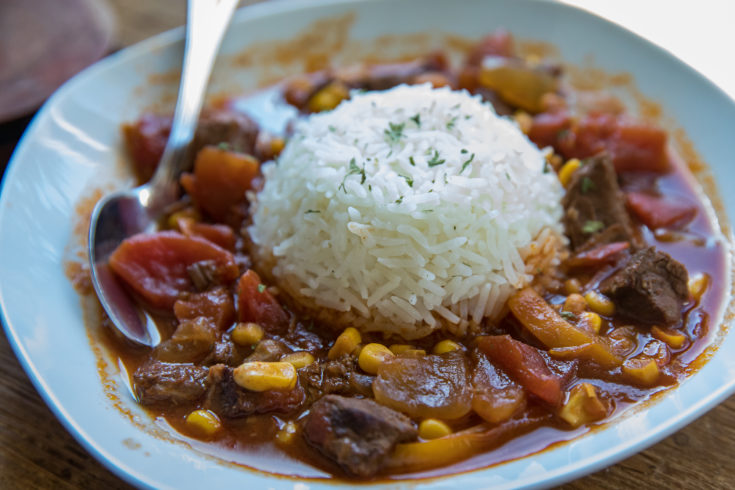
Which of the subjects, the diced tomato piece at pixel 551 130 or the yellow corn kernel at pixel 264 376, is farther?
the diced tomato piece at pixel 551 130

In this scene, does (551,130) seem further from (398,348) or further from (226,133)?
(226,133)

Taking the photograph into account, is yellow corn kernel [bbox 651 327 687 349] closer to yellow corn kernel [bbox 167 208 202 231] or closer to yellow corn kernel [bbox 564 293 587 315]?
yellow corn kernel [bbox 564 293 587 315]

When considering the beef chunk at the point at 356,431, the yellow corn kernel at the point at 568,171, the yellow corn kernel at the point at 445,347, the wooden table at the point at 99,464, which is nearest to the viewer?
the beef chunk at the point at 356,431

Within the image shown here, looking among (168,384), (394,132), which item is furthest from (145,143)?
(168,384)

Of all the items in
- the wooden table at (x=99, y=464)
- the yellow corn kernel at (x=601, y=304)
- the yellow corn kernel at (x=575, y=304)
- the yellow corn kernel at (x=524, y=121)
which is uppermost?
the yellow corn kernel at (x=524, y=121)

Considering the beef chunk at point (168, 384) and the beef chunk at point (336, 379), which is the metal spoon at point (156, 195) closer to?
the beef chunk at point (168, 384)

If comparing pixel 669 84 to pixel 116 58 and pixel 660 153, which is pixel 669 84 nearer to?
pixel 660 153

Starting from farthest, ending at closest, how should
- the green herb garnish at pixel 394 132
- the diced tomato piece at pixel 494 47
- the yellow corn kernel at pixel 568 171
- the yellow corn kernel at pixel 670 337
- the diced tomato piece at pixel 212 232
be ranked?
the diced tomato piece at pixel 494 47
the yellow corn kernel at pixel 568 171
the diced tomato piece at pixel 212 232
the green herb garnish at pixel 394 132
the yellow corn kernel at pixel 670 337

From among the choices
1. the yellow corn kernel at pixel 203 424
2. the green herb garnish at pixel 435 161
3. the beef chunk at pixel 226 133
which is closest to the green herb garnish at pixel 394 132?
the green herb garnish at pixel 435 161
